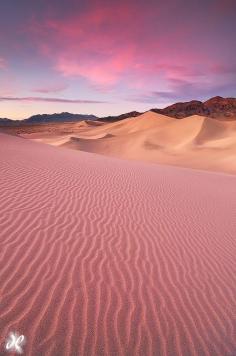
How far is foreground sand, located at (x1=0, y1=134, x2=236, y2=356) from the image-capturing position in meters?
3.52

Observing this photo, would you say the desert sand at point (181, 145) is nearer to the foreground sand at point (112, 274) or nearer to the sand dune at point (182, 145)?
the sand dune at point (182, 145)

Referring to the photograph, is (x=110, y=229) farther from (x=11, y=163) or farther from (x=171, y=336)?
(x=11, y=163)

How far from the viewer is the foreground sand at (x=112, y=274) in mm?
3523

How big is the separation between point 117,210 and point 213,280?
3.48m

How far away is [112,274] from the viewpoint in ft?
15.8

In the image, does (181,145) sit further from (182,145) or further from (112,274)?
(112,274)

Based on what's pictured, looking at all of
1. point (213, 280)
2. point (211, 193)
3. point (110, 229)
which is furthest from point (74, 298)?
point (211, 193)
